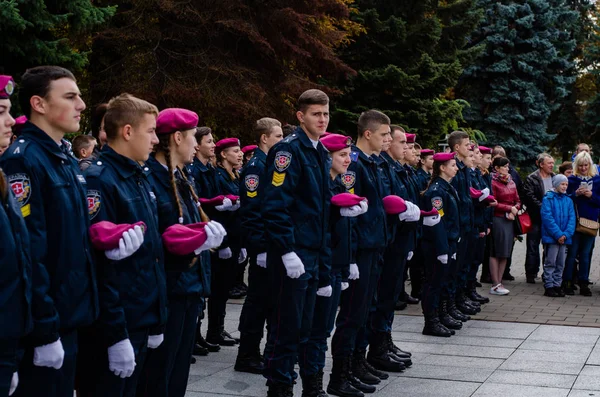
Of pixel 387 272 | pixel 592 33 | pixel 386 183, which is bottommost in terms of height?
pixel 387 272

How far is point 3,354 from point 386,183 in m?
5.14

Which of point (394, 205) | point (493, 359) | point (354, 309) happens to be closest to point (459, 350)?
point (493, 359)

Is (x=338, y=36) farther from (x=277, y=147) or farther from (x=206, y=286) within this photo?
(x=206, y=286)

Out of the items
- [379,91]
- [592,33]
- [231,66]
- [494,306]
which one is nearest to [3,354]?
[494,306]

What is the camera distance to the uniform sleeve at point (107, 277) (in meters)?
4.18

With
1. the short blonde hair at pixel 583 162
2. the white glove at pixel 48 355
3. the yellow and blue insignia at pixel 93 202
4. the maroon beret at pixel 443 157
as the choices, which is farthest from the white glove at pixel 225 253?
the short blonde hair at pixel 583 162

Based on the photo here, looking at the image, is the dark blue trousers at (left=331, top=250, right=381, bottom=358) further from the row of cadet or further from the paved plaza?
the paved plaza

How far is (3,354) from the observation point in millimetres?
3438

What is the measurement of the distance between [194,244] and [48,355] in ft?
3.86

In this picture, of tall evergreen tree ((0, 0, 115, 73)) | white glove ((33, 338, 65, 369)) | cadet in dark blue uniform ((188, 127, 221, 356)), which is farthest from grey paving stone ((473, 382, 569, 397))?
tall evergreen tree ((0, 0, 115, 73))

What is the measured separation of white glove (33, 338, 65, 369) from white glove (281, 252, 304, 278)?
2.41m

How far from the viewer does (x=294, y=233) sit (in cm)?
612

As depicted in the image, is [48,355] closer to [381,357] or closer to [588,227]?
[381,357]

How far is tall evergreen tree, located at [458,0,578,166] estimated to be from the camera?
32.8 m
